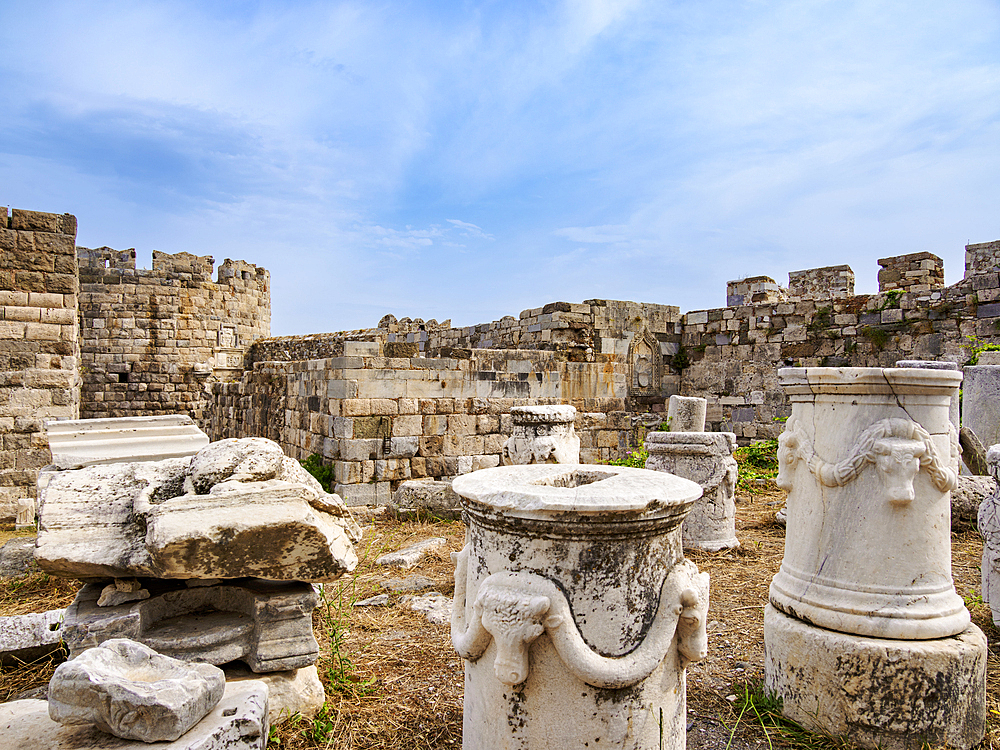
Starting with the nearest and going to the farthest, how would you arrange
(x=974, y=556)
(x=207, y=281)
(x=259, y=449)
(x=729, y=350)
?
(x=259, y=449) → (x=974, y=556) → (x=729, y=350) → (x=207, y=281)

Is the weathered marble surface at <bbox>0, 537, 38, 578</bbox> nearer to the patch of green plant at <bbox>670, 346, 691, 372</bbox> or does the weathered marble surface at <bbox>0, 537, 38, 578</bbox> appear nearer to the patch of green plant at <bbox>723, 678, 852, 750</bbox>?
the patch of green plant at <bbox>723, 678, 852, 750</bbox>

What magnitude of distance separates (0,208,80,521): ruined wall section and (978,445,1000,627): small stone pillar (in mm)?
8451

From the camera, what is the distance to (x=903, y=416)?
8.81 feet

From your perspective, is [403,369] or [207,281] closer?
[403,369]

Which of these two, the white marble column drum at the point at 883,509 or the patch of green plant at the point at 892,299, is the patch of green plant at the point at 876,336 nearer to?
the patch of green plant at the point at 892,299

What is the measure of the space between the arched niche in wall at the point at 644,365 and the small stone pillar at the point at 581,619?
8.25m

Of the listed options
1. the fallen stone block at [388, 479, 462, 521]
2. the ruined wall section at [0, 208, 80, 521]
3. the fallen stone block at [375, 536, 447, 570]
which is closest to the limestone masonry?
the ruined wall section at [0, 208, 80, 521]

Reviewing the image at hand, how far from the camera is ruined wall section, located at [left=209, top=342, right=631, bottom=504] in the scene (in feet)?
22.5

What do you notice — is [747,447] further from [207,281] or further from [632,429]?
[207,281]

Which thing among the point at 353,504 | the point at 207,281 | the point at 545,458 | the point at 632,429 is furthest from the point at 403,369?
the point at 207,281

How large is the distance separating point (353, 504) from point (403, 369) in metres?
1.64

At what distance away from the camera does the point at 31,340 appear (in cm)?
678

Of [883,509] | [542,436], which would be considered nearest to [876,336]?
[542,436]

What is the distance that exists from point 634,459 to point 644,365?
2699mm
